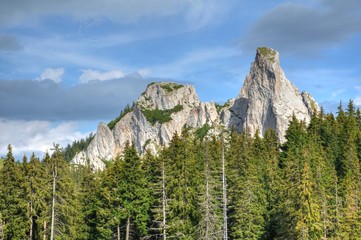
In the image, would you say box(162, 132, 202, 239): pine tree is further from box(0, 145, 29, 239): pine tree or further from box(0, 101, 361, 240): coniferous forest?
box(0, 145, 29, 239): pine tree

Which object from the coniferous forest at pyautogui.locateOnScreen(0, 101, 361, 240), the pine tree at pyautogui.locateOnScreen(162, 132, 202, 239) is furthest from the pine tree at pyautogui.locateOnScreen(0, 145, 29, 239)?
the pine tree at pyautogui.locateOnScreen(162, 132, 202, 239)

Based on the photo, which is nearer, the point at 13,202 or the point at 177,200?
the point at 177,200

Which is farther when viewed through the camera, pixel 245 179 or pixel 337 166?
pixel 337 166

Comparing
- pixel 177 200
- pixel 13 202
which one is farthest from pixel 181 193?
pixel 13 202

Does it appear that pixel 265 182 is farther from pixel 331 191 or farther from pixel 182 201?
pixel 182 201

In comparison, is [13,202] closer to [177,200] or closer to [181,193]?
[177,200]

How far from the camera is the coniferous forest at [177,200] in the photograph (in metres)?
47.4

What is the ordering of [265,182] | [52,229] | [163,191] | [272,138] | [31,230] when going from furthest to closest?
1. [272,138]
2. [265,182]
3. [31,230]
4. [163,191]
5. [52,229]

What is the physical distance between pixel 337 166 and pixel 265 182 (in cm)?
2297

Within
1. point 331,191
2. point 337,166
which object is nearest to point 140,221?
point 331,191

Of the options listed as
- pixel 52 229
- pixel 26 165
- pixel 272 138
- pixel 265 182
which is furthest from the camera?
pixel 272 138

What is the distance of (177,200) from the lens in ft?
170

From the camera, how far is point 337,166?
8119 cm

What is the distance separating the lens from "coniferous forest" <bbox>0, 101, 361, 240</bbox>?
47.4 meters
